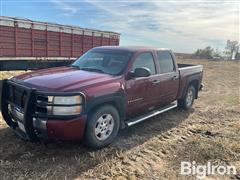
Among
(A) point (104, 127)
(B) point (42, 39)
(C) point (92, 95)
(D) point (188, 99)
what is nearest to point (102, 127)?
(A) point (104, 127)

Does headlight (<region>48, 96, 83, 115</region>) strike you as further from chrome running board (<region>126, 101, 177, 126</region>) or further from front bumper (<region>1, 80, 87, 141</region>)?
chrome running board (<region>126, 101, 177, 126</region>)

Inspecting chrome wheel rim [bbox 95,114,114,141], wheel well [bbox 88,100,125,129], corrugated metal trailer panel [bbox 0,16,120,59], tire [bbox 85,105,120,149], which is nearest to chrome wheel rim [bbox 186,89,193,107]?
wheel well [bbox 88,100,125,129]

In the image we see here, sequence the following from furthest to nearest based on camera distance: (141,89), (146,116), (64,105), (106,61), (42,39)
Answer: (42,39) → (146,116) → (106,61) → (141,89) → (64,105)

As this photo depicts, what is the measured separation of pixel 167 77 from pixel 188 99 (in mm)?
1799

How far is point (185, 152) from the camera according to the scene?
Result: 460cm

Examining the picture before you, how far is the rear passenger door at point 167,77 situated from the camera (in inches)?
232

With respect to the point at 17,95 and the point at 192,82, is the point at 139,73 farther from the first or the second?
the point at 192,82

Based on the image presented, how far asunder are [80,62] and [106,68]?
32.8 inches

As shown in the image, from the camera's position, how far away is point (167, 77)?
601cm

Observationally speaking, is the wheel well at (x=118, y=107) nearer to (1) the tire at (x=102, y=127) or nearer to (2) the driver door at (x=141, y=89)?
(1) the tire at (x=102, y=127)

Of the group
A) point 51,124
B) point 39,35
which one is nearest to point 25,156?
point 51,124

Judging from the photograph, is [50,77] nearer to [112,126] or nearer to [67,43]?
[112,126]

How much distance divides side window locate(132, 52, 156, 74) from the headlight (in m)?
1.58

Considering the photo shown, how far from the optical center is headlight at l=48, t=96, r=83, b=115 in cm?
385
